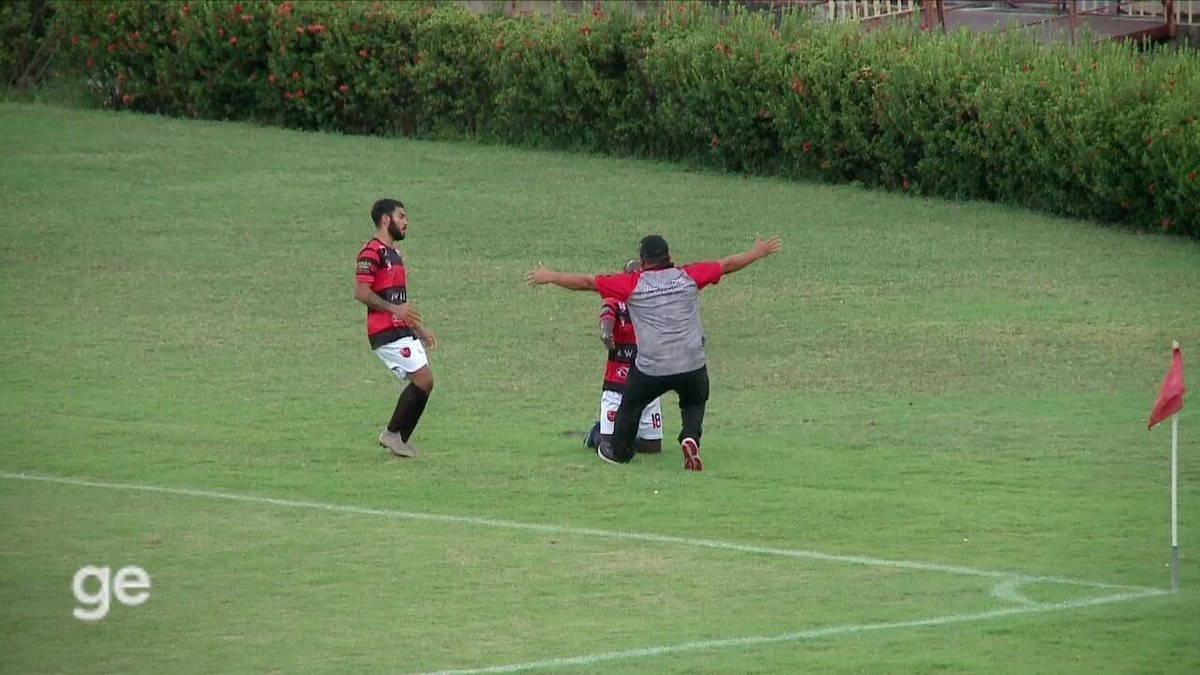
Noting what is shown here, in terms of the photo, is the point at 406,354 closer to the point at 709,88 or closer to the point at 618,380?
the point at 618,380

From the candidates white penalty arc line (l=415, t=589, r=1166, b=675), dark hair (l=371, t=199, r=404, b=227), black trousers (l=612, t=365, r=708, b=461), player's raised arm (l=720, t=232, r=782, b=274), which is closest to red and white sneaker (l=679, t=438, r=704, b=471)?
black trousers (l=612, t=365, r=708, b=461)

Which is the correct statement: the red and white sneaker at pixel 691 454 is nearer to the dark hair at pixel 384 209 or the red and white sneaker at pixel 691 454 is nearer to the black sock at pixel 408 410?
the black sock at pixel 408 410

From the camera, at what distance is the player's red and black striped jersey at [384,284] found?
44.0 ft

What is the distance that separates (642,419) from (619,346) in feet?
1.80

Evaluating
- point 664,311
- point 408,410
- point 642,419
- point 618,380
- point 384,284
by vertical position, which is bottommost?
point 642,419

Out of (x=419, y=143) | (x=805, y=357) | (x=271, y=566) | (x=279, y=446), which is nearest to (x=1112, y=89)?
(x=805, y=357)

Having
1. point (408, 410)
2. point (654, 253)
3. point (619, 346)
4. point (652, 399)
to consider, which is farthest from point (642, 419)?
point (408, 410)

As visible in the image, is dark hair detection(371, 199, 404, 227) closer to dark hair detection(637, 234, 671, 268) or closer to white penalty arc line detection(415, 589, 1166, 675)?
dark hair detection(637, 234, 671, 268)

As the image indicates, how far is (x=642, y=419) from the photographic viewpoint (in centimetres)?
1417

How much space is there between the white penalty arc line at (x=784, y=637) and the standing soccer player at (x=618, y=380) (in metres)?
4.06

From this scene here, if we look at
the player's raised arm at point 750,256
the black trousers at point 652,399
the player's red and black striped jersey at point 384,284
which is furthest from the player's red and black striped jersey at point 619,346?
the player's red and black striped jersey at point 384,284

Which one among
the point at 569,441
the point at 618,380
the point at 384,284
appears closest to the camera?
the point at 384,284

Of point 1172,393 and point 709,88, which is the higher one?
point 709,88

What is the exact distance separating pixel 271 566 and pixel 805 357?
25.8 ft
